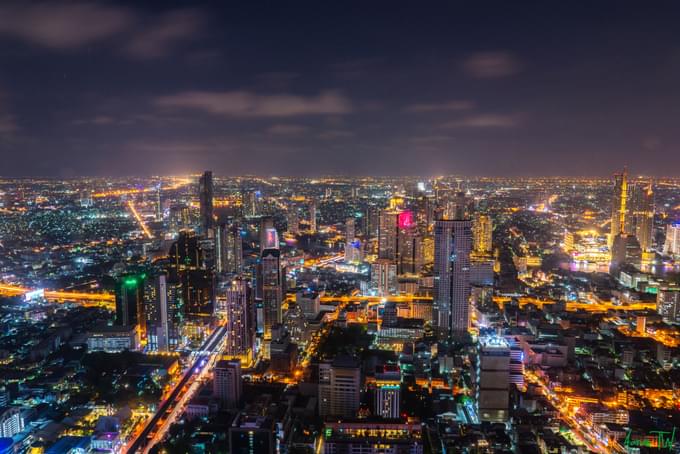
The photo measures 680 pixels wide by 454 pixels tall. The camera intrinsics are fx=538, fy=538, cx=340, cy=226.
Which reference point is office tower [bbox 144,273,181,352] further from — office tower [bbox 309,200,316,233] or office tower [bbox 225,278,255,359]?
office tower [bbox 309,200,316,233]

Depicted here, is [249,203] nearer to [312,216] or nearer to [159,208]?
[312,216]

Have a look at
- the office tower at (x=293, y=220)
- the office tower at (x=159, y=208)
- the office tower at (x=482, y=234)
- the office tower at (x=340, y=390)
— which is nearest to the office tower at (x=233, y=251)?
the office tower at (x=159, y=208)

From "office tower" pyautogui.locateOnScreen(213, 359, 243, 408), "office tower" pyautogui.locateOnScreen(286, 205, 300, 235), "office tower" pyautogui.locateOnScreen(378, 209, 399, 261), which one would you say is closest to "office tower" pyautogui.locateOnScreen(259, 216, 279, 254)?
"office tower" pyautogui.locateOnScreen(286, 205, 300, 235)

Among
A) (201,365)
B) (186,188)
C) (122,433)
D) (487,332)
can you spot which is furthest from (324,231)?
(122,433)

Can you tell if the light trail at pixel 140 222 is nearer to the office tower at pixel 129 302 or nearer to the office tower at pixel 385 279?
the office tower at pixel 129 302

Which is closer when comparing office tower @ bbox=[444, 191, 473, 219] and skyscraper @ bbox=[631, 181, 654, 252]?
office tower @ bbox=[444, 191, 473, 219]

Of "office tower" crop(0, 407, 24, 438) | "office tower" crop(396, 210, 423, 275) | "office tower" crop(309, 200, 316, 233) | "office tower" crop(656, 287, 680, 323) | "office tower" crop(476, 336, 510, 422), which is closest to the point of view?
"office tower" crop(0, 407, 24, 438)

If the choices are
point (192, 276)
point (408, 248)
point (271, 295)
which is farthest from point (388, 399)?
point (408, 248)
